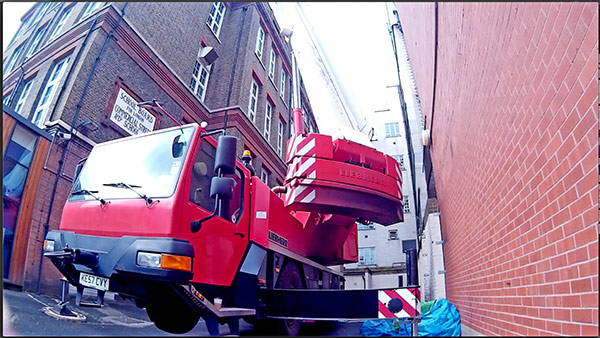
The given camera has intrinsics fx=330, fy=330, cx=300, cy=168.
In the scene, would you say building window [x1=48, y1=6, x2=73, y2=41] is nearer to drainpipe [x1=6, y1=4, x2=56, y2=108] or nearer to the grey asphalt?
drainpipe [x1=6, y1=4, x2=56, y2=108]

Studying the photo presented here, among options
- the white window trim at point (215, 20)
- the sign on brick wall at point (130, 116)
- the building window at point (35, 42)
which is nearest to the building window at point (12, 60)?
the building window at point (35, 42)

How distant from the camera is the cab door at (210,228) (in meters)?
3.18

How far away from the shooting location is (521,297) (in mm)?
2223

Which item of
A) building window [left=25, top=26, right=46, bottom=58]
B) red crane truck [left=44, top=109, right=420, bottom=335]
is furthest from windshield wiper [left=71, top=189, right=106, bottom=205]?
building window [left=25, top=26, right=46, bottom=58]

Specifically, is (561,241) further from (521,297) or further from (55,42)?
(55,42)

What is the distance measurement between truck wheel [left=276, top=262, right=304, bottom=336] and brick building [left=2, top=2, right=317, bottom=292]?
2260 mm

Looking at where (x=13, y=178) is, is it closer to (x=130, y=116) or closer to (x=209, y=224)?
(x=209, y=224)

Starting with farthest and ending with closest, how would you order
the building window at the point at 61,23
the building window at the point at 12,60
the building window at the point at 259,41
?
1. the building window at the point at 259,41
2. the building window at the point at 61,23
3. the building window at the point at 12,60

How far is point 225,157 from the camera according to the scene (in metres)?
3.14

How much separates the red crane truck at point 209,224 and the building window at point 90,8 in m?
5.82

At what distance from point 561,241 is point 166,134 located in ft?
11.3

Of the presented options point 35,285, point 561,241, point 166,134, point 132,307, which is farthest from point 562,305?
point 35,285

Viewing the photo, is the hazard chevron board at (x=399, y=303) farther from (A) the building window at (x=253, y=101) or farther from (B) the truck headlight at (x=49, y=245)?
(A) the building window at (x=253, y=101)

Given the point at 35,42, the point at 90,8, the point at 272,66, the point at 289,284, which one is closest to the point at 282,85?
the point at 272,66
